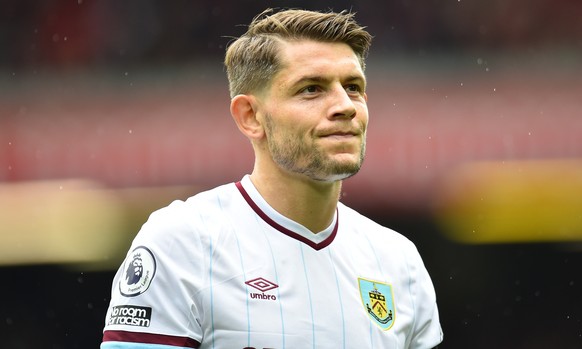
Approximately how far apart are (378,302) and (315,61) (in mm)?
712

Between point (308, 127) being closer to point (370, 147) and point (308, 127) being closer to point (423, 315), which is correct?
point (423, 315)

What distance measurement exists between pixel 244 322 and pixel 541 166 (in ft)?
19.1

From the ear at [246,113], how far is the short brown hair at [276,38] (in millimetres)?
29

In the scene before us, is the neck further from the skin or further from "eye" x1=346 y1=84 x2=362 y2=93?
"eye" x1=346 y1=84 x2=362 y2=93

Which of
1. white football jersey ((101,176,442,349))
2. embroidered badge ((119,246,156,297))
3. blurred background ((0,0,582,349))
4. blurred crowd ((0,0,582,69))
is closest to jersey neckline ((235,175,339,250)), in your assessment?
white football jersey ((101,176,442,349))

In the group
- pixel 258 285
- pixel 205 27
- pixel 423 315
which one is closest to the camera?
pixel 258 285

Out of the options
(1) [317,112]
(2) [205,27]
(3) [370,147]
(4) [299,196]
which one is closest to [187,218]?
(4) [299,196]

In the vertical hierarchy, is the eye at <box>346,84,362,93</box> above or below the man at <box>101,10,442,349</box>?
above

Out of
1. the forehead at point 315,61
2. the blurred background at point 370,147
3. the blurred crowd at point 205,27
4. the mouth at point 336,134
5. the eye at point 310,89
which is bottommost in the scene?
the mouth at point 336,134

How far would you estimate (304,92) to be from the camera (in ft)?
9.68

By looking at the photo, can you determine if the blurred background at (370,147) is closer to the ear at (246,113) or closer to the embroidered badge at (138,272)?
the ear at (246,113)

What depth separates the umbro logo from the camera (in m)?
2.86

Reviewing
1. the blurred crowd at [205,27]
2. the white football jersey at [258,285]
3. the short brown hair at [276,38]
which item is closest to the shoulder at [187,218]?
the white football jersey at [258,285]

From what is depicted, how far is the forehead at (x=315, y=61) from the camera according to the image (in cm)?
296
